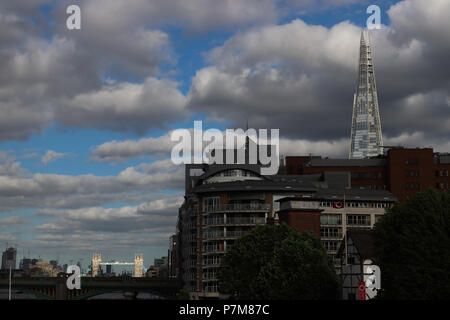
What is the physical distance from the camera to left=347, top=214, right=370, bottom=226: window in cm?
15400

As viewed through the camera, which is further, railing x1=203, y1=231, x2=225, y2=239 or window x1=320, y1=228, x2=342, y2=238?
railing x1=203, y1=231, x2=225, y2=239

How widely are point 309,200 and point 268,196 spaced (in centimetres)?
2534

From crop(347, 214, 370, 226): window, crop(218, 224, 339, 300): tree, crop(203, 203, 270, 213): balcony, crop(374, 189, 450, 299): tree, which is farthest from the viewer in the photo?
crop(347, 214, 370, 226): window

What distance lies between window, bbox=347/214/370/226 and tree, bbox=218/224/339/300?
5797cm

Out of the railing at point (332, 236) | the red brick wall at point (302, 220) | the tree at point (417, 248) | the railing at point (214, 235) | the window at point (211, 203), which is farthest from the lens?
the window at point (211, 203)

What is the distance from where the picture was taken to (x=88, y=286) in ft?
611

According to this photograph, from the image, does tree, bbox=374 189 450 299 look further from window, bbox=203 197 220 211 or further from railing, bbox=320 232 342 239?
window, bbox=203 197 220 211

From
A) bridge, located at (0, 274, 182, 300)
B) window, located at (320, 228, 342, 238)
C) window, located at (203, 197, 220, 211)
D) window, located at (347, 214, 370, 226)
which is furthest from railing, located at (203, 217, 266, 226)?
bridge, located at (0, 274, 182, 300)

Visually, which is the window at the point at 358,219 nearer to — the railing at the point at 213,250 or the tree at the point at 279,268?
the railing at the point at 213,250

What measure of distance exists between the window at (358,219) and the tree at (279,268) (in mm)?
57967

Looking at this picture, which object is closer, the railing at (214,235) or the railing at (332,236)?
the railing at (332,236)

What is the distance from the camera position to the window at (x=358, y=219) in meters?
154

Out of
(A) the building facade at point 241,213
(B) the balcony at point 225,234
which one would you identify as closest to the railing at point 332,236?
(A) the building facade at point 241,213
